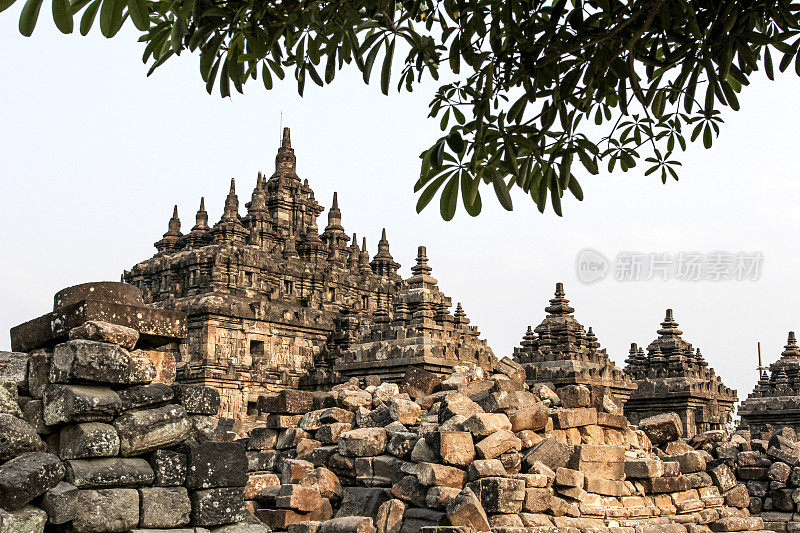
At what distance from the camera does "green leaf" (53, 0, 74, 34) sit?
4.21m

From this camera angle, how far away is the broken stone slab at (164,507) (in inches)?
284

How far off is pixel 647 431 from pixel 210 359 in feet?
73.2

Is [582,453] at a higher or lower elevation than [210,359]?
lower

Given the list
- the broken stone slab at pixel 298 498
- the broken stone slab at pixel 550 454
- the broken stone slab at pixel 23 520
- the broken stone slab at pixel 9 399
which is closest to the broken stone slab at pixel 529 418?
the broken stone slab at pixel 550 454

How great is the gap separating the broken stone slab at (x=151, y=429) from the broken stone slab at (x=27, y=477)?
0.57 meters

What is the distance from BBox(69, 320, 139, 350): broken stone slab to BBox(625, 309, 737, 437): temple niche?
73.5ft

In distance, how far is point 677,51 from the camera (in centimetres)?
599

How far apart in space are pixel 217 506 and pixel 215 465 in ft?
1.04

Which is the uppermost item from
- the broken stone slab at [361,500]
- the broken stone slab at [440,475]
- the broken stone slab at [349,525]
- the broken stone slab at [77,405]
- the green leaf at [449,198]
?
the green leaf at [449,198]

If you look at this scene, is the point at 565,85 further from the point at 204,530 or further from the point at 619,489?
the point at 619,489

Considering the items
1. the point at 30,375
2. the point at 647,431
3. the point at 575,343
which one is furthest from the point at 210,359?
the point at 30,375

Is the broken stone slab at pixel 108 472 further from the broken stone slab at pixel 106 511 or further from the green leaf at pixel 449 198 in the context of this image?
the green leaf at pixel 449 198

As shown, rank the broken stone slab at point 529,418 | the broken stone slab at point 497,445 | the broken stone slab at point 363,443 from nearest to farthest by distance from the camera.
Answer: the broken stone slab at point 497,445
the broken stone slab at point 529,418
the broken stone slab at point 363,443

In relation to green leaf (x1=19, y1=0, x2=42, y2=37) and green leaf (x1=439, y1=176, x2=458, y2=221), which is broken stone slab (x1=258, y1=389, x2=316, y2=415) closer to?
green leaf (x1=439, y1=176, x2=458, y2=221)
